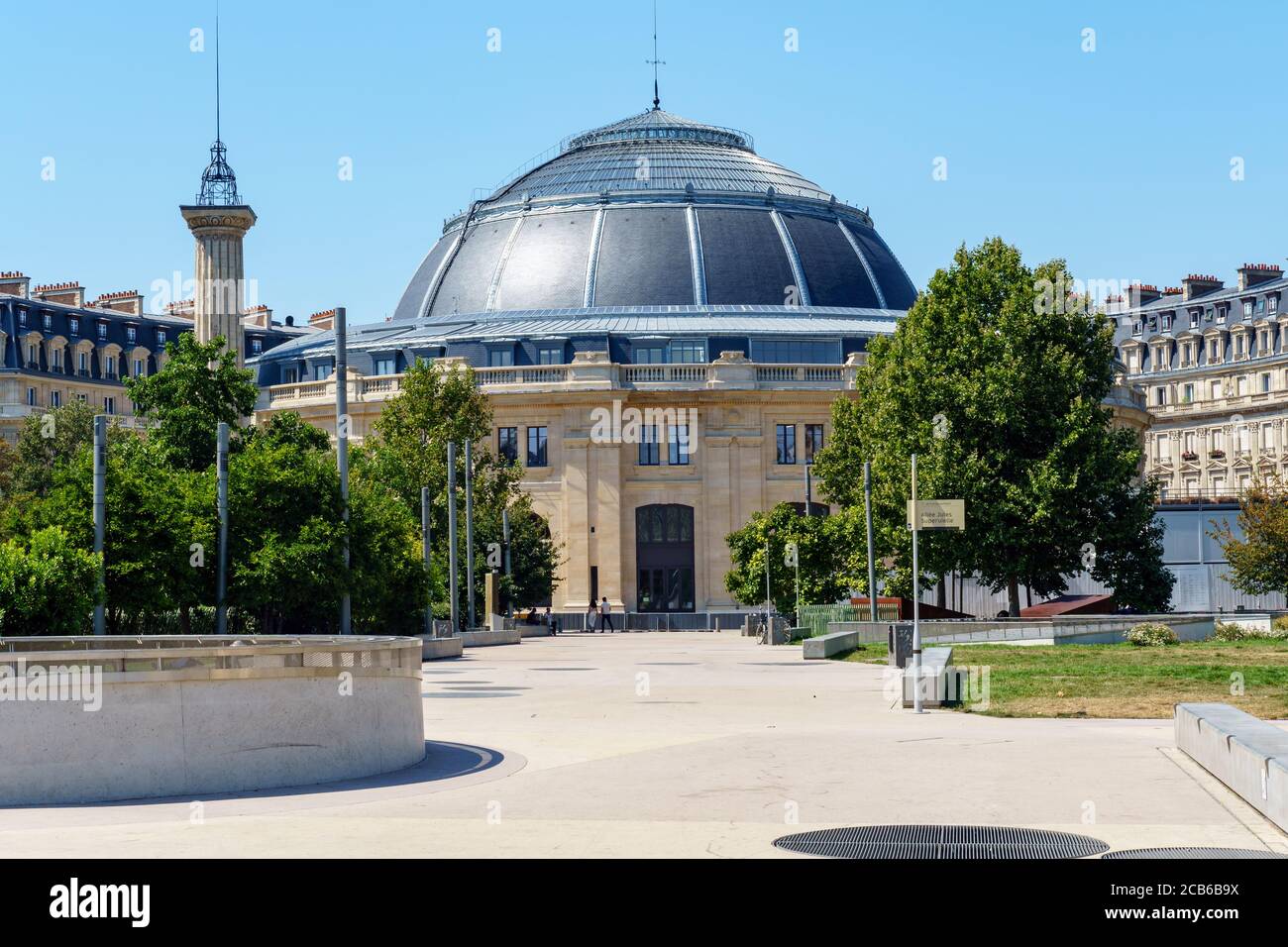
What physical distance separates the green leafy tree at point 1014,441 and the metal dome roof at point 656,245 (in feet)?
138

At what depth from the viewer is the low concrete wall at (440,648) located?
154 ft

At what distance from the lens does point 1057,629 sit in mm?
46688

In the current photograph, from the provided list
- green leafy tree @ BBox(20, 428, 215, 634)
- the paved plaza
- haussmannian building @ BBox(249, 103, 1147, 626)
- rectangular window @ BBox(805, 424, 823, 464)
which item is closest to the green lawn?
the paved plaza

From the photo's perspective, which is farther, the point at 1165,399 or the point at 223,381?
the point at 1165,399

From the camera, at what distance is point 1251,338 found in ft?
380

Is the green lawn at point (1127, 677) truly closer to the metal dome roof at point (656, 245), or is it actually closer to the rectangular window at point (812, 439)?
the rectangular window at point (812, 439)

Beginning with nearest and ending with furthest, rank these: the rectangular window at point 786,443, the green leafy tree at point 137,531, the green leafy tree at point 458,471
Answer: the green leafy tree at point 137,531 → the green leafy tree at point 458,471 → the rectangular window at point 786,443

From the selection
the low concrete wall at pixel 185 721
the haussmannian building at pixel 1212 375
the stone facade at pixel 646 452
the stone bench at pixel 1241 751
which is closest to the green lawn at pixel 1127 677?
the stone bench at pixel 1241 751

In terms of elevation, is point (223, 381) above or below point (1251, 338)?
below

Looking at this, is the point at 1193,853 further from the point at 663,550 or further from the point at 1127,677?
the point at 663,550

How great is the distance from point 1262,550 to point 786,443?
103 feet
